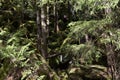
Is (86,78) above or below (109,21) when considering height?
below

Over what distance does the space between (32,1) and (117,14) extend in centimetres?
430

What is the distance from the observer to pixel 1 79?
8000 millimetres

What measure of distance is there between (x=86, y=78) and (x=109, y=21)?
4.69 m

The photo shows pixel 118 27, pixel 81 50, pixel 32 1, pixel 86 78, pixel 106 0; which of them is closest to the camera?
pixel 106 0

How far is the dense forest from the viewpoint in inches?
274

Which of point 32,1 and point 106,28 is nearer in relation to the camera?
point 106,28

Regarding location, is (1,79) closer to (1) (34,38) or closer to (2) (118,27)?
(2) (118,27)

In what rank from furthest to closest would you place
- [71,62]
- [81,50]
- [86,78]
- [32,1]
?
[71,62] → [86,78] → [32,1] → [81,50]

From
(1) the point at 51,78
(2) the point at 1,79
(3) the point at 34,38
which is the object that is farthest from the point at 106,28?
(3) the point at 34,38

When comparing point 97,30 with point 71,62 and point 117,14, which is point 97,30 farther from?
point 71,62

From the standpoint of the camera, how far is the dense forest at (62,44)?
274 inches

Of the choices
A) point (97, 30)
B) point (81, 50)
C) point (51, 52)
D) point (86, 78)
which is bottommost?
point (86, 78)

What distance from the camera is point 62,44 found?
39.2 ft

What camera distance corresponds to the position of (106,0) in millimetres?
6180
